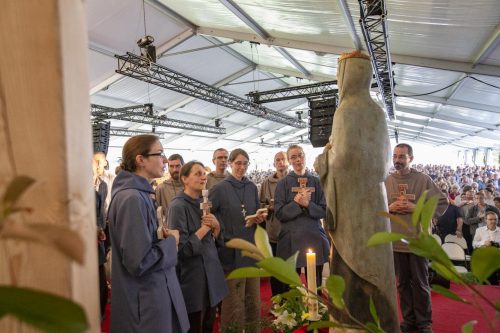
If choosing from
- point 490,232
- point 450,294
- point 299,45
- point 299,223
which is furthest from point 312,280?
point 299,45

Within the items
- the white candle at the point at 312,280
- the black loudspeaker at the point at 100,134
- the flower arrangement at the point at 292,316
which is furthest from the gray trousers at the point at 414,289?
the black loudspeaker at the point at 100,134

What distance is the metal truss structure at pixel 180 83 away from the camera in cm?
853

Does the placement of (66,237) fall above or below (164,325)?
above

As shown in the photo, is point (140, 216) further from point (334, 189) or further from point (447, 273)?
point (447, 273)

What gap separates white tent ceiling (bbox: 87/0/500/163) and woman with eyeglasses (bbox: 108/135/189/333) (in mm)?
4491

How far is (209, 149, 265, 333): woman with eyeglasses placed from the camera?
298cm

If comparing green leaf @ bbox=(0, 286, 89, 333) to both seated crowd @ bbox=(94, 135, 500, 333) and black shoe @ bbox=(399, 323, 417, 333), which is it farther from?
black shoe @ bbox=(399, 323, 417, 333)

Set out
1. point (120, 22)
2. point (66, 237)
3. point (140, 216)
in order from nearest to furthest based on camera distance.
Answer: point (66, 237) < point (140, 216) < point (120, 22)

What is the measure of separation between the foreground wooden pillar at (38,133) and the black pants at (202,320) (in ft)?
7.37

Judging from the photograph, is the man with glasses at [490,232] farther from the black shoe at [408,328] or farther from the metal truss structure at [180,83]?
the metal truss structure at [180,83]

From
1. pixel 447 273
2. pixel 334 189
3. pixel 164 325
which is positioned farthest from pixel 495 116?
pixel 447 273

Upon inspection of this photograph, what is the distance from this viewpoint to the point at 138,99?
14.3m

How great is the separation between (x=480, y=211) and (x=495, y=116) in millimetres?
6651

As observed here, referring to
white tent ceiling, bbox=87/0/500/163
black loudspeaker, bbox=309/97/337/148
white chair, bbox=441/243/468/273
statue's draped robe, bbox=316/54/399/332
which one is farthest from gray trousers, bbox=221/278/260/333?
black loudspeaker, bbox=309/97/337/148
